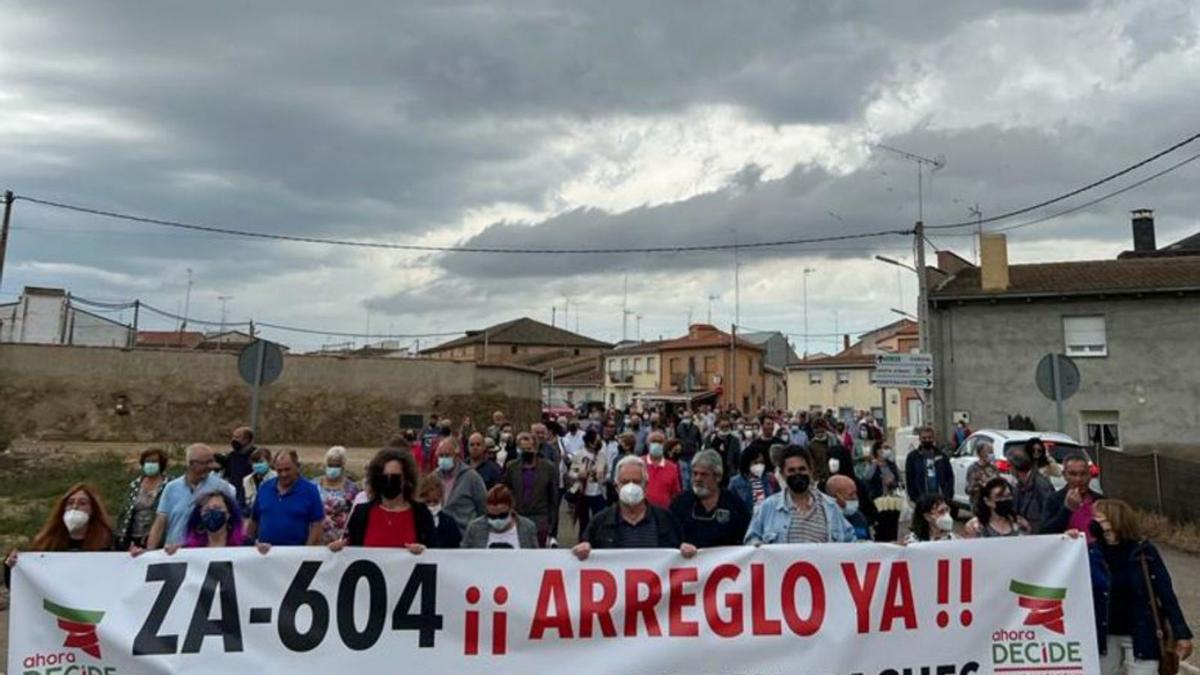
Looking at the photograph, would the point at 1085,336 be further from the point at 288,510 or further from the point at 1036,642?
the point at 288,510

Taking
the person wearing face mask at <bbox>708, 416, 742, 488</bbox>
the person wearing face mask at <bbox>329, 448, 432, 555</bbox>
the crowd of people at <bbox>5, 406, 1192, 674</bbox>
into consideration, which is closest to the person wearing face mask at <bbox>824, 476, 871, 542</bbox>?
the crowd of people at <bbox>5, 406, 1192, 674</bbox>

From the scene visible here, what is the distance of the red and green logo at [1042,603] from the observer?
4.86m

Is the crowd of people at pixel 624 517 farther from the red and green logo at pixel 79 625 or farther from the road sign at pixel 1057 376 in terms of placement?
the road sign at pixel 1057 376

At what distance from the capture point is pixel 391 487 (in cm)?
525

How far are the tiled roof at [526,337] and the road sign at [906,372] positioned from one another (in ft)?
274

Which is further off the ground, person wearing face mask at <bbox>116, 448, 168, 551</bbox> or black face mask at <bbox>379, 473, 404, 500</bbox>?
black face mask at <bbox>379, 473, 404, 500</bbox>

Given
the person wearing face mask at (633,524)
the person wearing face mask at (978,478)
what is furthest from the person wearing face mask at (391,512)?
the person wearing face mask at (978,478)

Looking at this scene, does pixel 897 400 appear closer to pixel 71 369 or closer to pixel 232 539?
pixel 71 369

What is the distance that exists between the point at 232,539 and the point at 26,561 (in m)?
1.47

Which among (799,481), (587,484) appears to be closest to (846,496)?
(799,481)

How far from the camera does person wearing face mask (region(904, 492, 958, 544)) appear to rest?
5.90m

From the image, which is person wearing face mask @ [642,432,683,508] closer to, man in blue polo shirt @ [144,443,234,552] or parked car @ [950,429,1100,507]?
man in blue polo shirt @ [144,443,234,552]

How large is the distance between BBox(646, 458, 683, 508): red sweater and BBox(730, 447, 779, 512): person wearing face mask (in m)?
0.65

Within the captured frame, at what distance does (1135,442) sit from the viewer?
25266 millimetres
